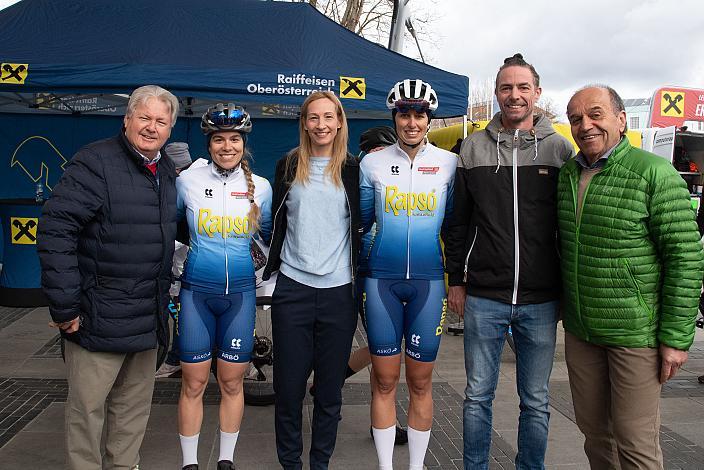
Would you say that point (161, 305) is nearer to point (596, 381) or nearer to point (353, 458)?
point (353, 458)

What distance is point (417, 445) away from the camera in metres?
3.20

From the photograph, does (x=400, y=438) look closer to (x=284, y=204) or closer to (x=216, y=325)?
(x=216, y=325)

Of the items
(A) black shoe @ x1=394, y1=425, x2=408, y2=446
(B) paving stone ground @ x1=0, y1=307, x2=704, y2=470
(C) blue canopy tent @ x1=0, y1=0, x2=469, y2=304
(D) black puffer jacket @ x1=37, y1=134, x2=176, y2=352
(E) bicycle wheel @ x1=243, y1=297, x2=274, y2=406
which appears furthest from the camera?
(C) blue canopy tent @ x1=0, y1=0, x2=469, y2=304

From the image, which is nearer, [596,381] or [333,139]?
[596,381]

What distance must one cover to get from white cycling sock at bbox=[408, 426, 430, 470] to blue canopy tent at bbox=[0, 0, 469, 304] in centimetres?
395

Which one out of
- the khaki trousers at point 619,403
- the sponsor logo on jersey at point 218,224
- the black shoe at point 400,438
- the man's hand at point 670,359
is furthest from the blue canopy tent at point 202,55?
the man's hand at point 670,359

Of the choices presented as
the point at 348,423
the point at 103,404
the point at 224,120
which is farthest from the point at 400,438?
the point at 224,120

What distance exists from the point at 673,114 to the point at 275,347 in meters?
15.4

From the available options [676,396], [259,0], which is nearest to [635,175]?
[676,396]

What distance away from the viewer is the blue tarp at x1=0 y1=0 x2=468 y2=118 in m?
5.95

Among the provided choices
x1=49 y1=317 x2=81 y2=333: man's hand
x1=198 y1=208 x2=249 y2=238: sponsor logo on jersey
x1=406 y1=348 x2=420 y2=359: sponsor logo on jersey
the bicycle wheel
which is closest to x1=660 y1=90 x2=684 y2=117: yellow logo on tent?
the bicycle wheel

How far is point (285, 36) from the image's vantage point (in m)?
6.68

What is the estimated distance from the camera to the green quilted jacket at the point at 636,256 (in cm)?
243

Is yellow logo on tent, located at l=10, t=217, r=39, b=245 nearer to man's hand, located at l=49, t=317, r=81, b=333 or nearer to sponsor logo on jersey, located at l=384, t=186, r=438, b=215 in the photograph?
man's hand, located at l=49, t=317, r=81, b=333
